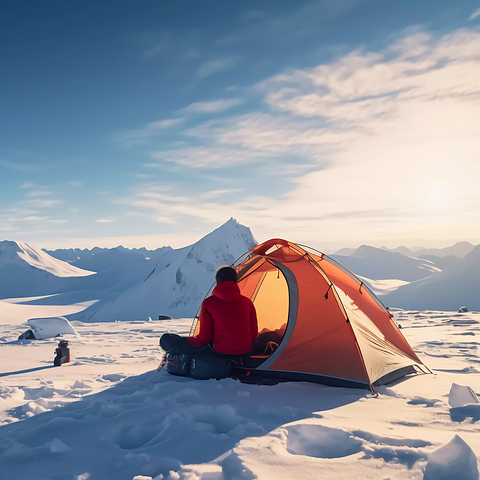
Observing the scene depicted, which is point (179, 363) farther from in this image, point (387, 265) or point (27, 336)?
point (387, 265)

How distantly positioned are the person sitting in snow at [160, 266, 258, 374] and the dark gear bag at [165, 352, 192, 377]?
44 millimetres

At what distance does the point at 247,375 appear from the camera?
4.75 m

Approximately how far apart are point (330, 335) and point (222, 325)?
146 centimetres

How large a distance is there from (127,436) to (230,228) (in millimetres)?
26322

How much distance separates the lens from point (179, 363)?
461cm

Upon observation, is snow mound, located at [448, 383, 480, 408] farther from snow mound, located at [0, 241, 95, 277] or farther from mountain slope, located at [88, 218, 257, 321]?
snow mound, located at [0, 241, 95, 277]

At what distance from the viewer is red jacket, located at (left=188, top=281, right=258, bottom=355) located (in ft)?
15.1

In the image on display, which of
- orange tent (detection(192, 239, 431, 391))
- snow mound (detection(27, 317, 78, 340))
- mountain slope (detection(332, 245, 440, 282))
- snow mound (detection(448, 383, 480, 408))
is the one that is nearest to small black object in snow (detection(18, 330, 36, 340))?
snow mound (detection(27, 317, 78, 340))

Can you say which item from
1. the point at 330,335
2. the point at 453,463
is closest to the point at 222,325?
the point at 330,335

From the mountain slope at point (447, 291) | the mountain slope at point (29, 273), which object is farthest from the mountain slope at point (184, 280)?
the mountain slope at point (29, 273)

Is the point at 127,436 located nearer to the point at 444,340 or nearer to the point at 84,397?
the point at 84,397

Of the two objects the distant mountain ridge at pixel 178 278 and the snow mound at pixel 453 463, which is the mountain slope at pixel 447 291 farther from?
the snow mound at pixel 453 463

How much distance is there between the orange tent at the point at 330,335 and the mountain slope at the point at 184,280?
63.5 feet

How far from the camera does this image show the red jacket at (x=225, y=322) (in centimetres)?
459
